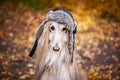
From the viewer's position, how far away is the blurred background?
27.2 ft

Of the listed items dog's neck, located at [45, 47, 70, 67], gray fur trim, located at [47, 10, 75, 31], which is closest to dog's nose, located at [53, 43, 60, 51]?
dog's neck, located at [45, 47, 70, 67]

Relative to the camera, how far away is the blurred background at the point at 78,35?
8281 mm

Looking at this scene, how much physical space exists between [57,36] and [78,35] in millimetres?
5141

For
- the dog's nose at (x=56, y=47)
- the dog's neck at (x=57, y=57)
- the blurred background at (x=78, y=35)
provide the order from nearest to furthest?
the dog's nose at (x=56, y=47) < the dog's neck at (x=57, y=57) < the blurred background at (x=78, y=35)

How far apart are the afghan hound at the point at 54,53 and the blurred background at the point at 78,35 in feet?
6.97

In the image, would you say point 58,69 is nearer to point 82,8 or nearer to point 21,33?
point 21,33

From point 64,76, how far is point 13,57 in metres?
3.41

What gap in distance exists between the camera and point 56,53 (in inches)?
213

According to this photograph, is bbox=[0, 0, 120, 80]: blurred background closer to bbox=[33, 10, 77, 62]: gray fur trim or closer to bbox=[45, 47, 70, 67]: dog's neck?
bbox=[45, 47, 70, 67]: dog's neck

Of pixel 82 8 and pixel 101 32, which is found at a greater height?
pixel 82 8

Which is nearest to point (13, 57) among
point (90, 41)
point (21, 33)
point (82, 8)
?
point (21, 33)

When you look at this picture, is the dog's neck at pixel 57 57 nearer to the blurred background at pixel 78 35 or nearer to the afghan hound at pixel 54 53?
the afghan hound at pixel 54 53

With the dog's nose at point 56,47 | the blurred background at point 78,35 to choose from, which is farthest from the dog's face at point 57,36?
the blurred background at point 78,35

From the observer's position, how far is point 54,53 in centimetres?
543
